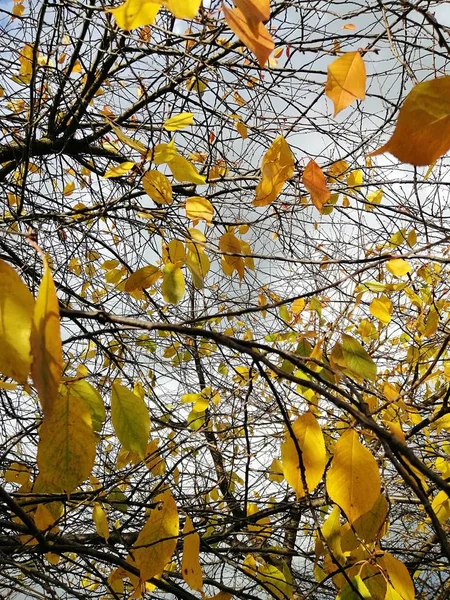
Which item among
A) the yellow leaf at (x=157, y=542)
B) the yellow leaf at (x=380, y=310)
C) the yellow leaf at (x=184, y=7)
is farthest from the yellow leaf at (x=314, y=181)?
the yellow leaf at (x=157, y=542)

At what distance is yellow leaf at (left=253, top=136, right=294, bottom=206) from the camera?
1.10 meters

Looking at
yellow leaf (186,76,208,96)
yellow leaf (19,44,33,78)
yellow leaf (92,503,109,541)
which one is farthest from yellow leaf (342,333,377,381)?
yellow leaf (19,44,33,78)

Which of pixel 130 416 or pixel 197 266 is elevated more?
pixel 197 266

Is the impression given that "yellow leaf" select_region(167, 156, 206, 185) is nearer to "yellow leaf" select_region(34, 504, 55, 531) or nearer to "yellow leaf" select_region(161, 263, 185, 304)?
"yellow leaf" select_region(161, 263, 185, 304)

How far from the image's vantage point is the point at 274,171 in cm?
111

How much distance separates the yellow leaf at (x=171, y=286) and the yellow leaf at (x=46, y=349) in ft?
2.59

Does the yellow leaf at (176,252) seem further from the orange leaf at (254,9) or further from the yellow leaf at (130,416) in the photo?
the orange leaf at (254,9)

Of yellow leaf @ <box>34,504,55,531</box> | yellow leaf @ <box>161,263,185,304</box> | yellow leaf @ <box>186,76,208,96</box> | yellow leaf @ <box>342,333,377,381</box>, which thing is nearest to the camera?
yellow leaf @ <box>342,333,377,381</box>

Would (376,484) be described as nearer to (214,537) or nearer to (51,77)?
(214,537)

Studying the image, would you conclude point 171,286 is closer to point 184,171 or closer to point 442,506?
point 184,171

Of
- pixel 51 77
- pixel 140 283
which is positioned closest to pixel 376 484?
pixel 140 283

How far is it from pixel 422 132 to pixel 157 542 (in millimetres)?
686

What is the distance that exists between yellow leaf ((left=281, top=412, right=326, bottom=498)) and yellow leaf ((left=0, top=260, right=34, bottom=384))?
14.5 inches

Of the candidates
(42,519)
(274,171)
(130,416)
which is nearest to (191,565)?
(130,416)
